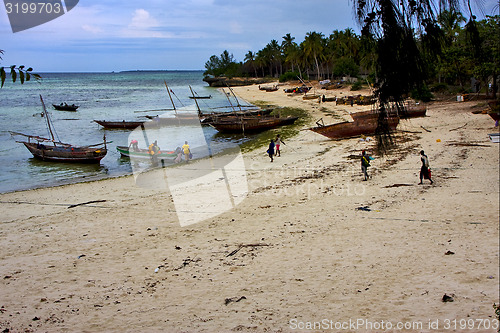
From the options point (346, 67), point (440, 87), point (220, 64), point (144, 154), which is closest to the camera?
point (144, 154)

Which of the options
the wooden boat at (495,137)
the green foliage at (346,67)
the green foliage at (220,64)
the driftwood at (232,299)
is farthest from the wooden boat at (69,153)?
the green foliage at (220,64)

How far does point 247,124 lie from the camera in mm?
33125

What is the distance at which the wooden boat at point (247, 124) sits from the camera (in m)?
33.2

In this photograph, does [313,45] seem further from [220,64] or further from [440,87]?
[220,64]

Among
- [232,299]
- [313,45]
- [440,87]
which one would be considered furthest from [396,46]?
[313,45]

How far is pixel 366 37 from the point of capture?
3076 mm

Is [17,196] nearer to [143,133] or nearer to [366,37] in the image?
[366,37]

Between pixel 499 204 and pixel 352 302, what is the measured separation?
5.91 metres

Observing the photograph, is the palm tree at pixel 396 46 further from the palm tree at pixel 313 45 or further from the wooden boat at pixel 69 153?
the palm tree at pixel 313 45

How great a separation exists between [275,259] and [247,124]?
83.2 feet

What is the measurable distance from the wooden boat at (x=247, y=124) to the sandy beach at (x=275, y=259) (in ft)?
59.6

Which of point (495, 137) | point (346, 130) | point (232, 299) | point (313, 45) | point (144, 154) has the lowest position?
point (232, 299)

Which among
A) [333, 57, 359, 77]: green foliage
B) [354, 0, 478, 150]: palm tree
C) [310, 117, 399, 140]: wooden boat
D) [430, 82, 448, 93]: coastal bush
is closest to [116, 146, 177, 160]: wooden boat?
[310, 117, 399, 140]: wooden boat

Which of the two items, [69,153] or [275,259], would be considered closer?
[275,259]
